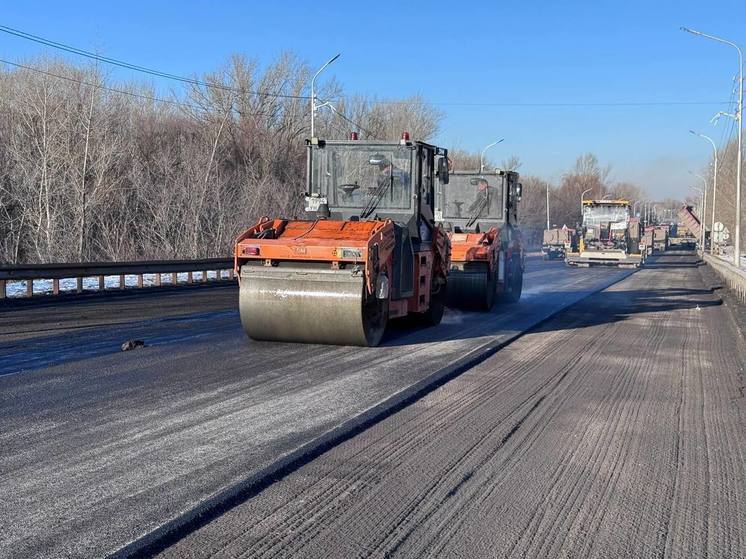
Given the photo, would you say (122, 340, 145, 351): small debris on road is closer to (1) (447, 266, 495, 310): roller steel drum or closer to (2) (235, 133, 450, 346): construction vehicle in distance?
(2) (235, 133, 450, 346): construction vehicle in distance

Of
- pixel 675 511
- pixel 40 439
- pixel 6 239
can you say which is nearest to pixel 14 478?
pixel 40 439

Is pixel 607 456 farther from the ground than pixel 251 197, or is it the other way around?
pixel 251 197

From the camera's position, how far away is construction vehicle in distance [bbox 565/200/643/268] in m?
38.9

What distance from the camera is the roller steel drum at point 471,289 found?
607 inches

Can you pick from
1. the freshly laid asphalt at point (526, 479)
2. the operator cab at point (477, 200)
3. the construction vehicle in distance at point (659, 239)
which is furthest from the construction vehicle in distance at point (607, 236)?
the freshly laid asphalt at point (526, 479)

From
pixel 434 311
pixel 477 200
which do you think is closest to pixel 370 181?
pixel 434 311

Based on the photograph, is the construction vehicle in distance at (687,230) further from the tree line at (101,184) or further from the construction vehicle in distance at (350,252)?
the construction vehicle in distance at (350,252)

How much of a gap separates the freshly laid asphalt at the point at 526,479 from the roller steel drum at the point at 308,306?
5.70ft

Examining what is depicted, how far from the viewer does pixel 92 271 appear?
18.7m

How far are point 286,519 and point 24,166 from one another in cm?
2691

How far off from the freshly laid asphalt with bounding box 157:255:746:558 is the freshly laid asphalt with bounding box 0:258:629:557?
17.7 inches

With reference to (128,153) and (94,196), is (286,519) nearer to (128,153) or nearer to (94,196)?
(94,196)

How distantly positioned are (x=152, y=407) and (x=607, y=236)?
3573cm

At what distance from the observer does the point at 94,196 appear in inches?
1125
